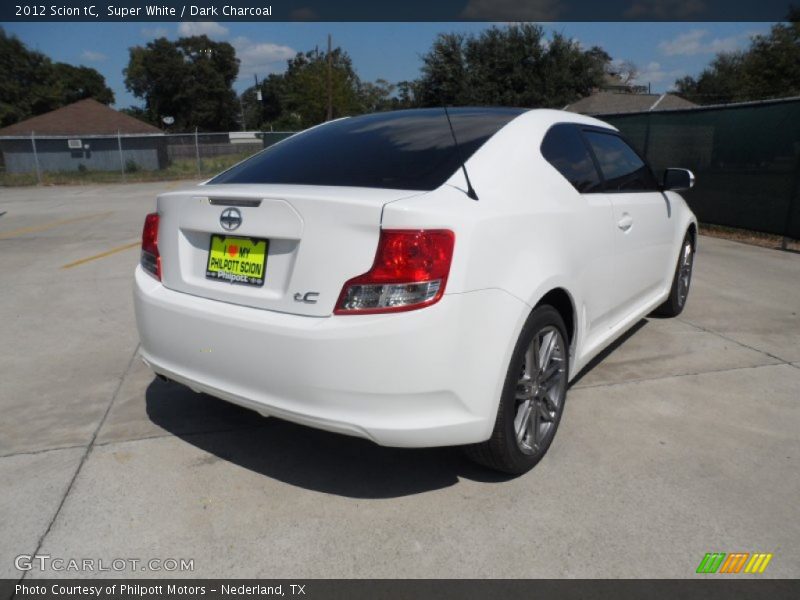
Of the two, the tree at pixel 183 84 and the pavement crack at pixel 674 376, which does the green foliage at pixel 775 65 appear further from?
the tree at pixel 183 84

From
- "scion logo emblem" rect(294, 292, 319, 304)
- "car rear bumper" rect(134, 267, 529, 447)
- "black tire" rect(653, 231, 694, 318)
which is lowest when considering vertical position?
"black tire" rect(653, 231, 694, 318)

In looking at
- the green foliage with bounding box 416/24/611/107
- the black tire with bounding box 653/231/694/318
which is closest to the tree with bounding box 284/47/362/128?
the green foliage with bounding box 416/24/611/107

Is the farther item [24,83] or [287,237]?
[24,83]

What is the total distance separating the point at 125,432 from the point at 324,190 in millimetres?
1784

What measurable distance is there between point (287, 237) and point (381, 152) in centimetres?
79

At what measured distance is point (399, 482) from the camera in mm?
2711

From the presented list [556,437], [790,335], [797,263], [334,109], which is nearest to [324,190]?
[556,437]

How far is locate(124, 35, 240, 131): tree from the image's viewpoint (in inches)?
2896

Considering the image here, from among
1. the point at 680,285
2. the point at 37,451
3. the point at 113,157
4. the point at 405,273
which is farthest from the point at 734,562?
the point at 113,157

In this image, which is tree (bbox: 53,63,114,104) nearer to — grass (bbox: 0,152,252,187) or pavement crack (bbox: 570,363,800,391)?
grass (bbox: 0,152,252,187)

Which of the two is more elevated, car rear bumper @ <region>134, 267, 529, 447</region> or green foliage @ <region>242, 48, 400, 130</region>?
green foliage @ <region>242, 48, 400, 130</region>

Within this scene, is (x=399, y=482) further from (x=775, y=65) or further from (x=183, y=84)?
(x=183, y=84)

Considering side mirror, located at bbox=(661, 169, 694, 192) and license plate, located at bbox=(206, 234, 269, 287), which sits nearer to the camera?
license plate, located at bbox=(206, 234, 269, 287)

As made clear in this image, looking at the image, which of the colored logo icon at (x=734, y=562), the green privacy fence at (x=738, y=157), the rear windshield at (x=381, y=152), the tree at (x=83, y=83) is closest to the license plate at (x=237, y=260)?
the rear windshield at (x=381, y=152)
